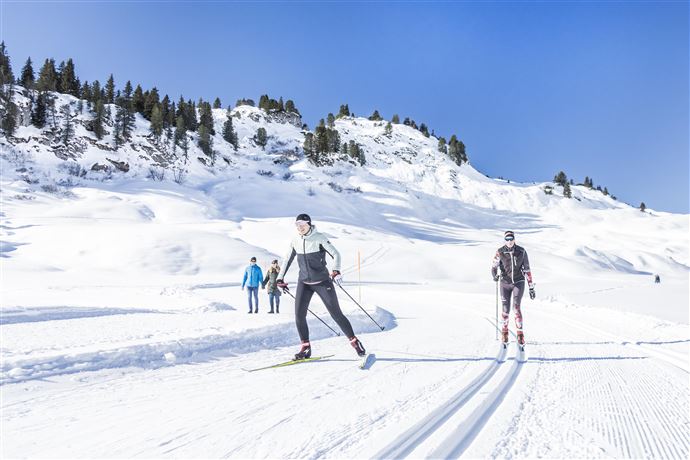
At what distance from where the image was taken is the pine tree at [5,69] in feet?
235

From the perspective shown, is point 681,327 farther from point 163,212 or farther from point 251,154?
point 251,154

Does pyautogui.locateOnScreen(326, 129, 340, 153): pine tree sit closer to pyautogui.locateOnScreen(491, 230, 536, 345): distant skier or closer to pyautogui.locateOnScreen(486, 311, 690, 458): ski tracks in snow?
pyautogui.locateOnScreen(491, 230, 536, 345): distant skier

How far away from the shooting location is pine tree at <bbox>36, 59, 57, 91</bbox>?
74625 millimetres

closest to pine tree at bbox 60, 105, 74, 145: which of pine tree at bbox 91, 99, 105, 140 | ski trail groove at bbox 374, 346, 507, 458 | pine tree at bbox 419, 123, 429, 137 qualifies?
pine tree at bbox 91, 99, 105, 140

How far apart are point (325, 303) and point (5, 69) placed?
338ft

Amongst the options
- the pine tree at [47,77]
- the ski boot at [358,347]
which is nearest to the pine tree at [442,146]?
the pine tree at [47,77]

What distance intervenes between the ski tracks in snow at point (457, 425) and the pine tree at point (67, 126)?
82.2 metres

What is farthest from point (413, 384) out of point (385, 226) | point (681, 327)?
point (385, 226)

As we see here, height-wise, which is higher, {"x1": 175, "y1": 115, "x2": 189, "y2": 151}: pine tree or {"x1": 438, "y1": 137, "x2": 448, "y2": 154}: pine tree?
{"x1": 438, "y1": 137, "x2": 448, "y2": 154}: pine tree

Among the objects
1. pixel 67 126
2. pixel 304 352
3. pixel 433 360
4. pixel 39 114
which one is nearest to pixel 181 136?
pixel 67 126

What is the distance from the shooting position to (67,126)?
6825 cm

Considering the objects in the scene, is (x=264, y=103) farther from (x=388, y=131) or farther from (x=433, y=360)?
(x=433, y=360)

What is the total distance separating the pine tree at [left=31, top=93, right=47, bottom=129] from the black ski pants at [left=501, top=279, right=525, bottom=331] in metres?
85.7

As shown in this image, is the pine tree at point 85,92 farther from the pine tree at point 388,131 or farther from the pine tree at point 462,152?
the pine tree at point 462,152
